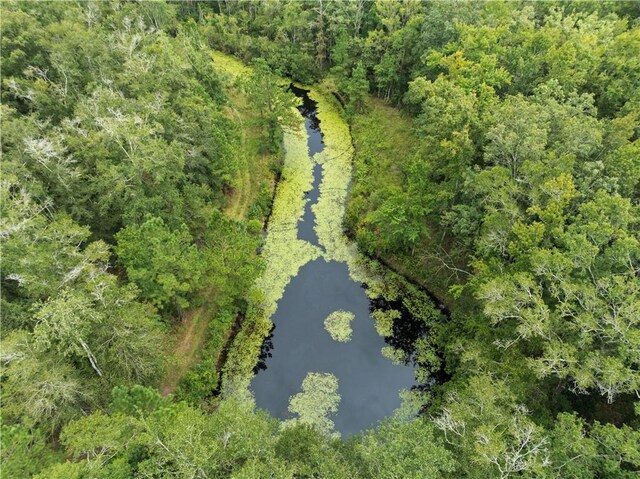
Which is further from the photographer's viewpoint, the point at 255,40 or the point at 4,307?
the point at 255,40

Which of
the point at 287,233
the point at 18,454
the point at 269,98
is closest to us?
the point at 18,454

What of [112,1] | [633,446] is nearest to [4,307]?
[633,446]

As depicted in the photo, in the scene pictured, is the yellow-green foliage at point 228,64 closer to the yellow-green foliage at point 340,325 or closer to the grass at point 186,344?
the grass at point 186,344

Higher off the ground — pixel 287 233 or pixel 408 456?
pixel 408 456

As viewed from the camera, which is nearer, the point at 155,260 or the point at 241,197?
the point at 155,260

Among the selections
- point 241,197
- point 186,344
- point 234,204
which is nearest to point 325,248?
point 234,204

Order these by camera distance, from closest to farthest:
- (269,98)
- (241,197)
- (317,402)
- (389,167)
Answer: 1. (317,402)
2. (241,197)
3. (269,98)
4. (389,167)

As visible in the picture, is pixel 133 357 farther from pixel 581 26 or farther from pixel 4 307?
pixel 581 26

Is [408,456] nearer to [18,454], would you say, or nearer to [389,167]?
[18,454]
